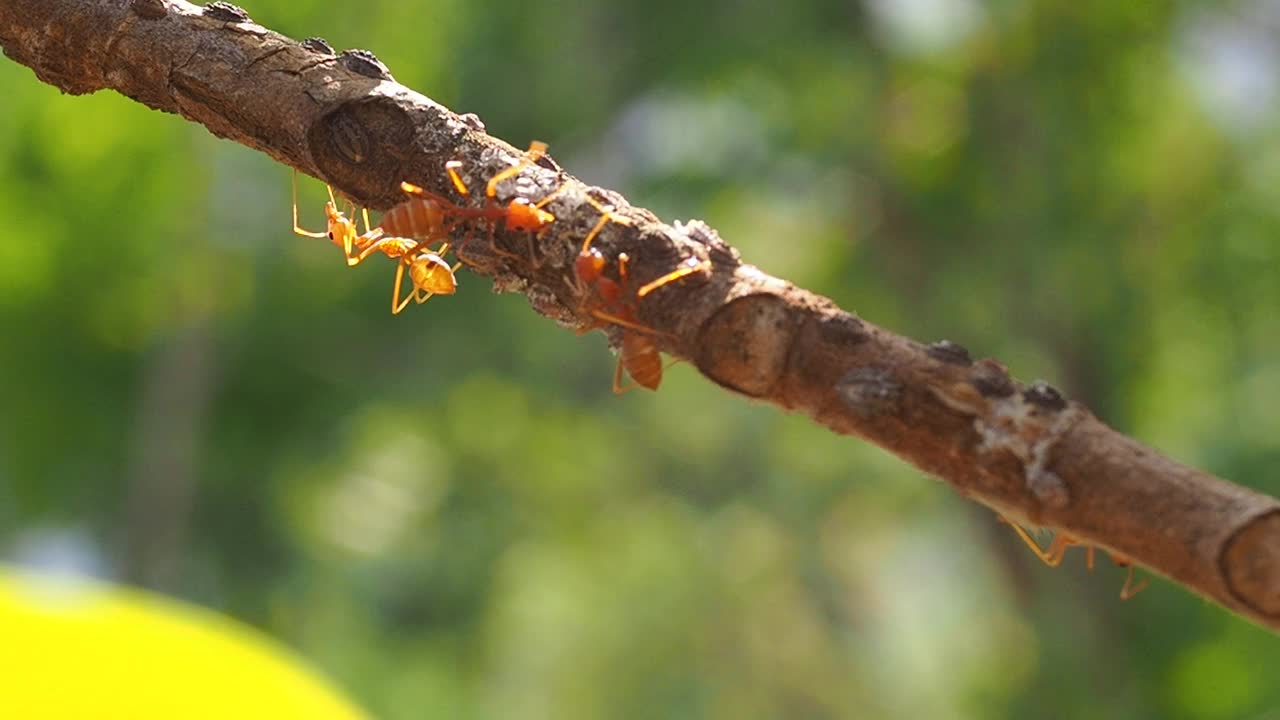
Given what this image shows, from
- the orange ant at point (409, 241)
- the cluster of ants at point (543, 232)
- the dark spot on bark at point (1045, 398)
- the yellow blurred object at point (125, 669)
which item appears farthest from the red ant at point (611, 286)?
the yellow blurred object at point (125, 669)

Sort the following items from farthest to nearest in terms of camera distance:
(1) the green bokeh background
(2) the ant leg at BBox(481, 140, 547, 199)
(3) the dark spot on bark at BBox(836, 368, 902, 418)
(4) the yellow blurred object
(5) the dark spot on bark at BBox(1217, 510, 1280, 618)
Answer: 1. (1) the green bokeh background
2. (4) the yellow blurred object
3. (2) the ant leg at BBox(481, 140, 547, 199)
4. (3) the dark spot on bark at BBox(836, 368, 902, 418)
5. (5) the dark spot on bark at BBox(1217, 510, 1280, 618)

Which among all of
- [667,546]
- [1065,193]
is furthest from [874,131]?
[667,546]

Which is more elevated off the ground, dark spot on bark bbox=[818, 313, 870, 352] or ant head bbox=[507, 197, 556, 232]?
ant head bbox=[507, 197, 556, 232]

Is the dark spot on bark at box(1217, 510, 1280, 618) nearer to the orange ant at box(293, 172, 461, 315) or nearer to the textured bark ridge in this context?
the textured bark ridge

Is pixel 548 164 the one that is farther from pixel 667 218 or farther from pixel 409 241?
pixel 667 218

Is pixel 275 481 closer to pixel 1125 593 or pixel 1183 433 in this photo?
pixel 1183 433

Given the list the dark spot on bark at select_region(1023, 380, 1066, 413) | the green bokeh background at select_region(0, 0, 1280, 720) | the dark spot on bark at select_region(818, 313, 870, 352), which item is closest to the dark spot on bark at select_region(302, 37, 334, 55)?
the dark spot on bark at select_region(818, 313, 870, 352)

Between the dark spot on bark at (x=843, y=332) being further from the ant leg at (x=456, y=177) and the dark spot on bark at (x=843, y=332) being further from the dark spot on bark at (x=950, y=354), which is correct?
the ant leg at (x=456, y=177)
